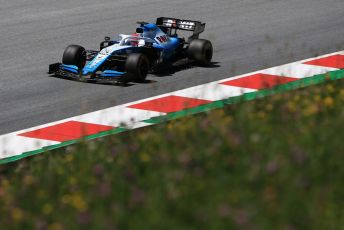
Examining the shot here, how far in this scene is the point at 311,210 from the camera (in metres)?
4.64

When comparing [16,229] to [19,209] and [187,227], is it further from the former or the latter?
[187,227]

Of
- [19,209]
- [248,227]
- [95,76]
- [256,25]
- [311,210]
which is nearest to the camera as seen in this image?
[248,227]

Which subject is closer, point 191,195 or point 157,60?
point 191,195

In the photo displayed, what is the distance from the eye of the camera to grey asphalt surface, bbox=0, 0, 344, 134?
37.7ft

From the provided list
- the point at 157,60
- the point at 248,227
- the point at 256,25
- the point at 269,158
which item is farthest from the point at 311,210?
the point at 256,25

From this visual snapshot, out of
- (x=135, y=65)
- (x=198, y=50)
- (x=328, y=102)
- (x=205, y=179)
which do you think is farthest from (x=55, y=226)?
(x=198, y=50)

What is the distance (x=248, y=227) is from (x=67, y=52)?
857 cm

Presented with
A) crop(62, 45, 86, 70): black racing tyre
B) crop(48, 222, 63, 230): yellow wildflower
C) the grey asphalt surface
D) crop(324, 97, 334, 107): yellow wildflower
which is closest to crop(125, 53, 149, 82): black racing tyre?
the grey asphalt surface

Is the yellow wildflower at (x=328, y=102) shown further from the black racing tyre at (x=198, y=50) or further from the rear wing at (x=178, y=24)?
the rear wing at (x=178, y=24)

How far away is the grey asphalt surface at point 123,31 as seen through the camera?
11500 mm

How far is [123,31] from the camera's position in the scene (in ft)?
53.7

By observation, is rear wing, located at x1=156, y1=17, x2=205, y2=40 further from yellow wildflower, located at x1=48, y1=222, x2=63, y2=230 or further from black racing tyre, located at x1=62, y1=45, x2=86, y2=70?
yellow wildflower, located at x1=48, y1=222, x2=63, y2=230

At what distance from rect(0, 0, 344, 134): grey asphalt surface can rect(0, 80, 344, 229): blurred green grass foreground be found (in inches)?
141

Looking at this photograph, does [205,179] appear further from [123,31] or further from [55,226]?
[123,31]
